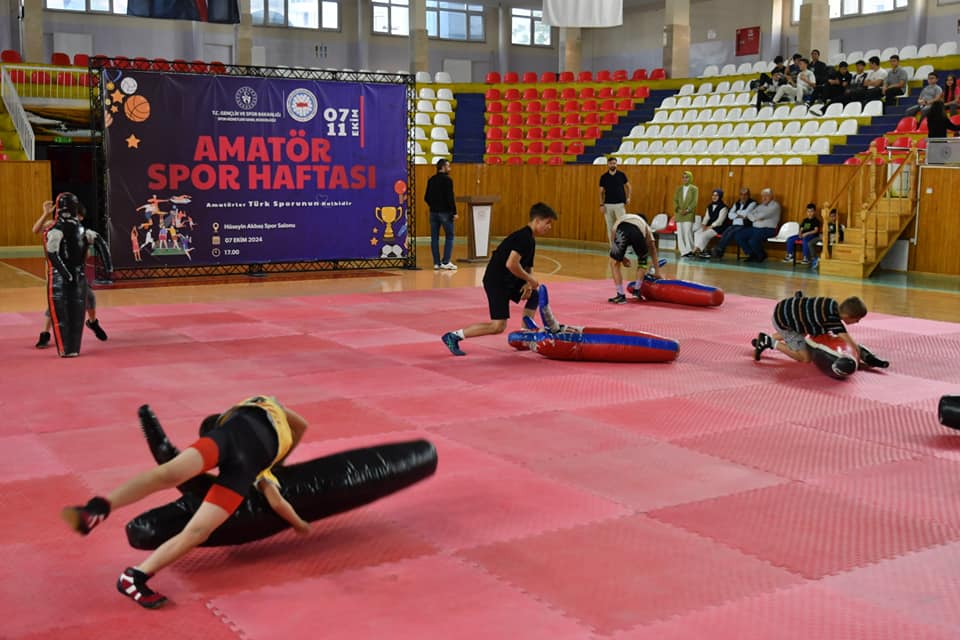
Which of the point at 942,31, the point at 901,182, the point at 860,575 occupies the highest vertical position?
the point at 942,31

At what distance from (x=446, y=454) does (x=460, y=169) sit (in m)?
21.2

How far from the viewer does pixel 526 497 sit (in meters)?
6.25

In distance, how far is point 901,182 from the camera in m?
19.0

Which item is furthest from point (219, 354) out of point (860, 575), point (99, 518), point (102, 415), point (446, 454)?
point (860, 575)

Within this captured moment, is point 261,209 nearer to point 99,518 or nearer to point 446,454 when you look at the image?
point 446,454

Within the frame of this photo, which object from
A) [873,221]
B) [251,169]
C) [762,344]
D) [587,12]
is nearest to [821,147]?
[873,221]

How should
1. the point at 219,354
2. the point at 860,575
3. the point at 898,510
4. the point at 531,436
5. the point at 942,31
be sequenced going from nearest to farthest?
the point at 860,575, the point at 898,510, the point at 531,436, the point at 219,354, the point at 942,31

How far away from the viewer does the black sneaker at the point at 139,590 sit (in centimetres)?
457

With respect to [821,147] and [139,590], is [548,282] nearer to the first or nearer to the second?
[821,147]

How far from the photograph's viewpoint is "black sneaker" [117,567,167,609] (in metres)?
4.57

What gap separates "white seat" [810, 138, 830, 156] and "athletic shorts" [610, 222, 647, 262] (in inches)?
387

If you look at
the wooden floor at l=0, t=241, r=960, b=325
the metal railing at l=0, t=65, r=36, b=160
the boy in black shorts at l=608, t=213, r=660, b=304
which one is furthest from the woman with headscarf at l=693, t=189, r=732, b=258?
the metal railing at l=0, t=65, r=36, b=160

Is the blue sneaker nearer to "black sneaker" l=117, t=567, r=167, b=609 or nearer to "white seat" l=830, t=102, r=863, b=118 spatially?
"black sneaker" l=117, t=567, r=167, b=609

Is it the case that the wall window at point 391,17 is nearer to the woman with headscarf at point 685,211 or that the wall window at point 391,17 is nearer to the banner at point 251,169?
the woman with headscarf at point 685,211
